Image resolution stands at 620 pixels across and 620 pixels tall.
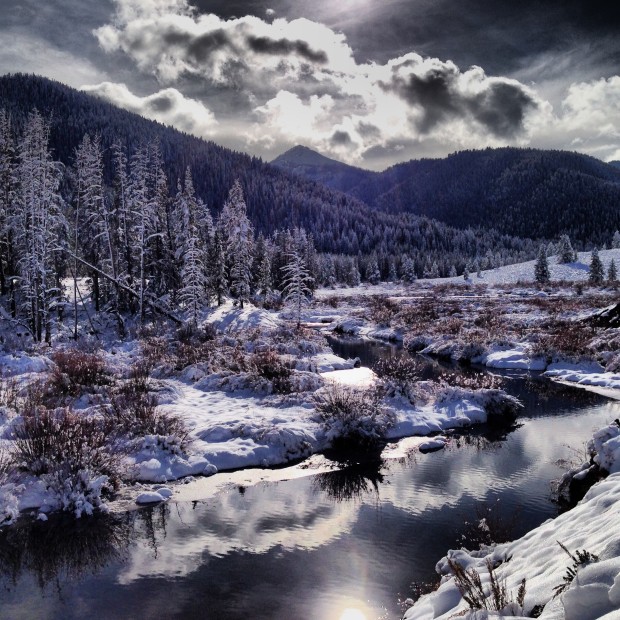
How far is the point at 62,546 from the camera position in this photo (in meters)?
8.95

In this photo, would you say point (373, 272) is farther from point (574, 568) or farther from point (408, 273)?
point (574, 568)

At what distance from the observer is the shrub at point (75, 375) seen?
644 inches

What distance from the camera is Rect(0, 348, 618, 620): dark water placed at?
742 cm

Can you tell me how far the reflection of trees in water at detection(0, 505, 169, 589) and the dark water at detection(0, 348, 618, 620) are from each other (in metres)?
0.03

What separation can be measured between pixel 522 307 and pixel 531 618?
4819 centimetres

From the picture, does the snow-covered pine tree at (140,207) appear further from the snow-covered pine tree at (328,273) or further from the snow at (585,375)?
the snow-covered pine tree at (328,273)

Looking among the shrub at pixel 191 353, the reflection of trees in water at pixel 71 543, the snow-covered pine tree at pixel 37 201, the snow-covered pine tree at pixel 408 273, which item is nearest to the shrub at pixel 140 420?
the reflection of trees in water at pixel 71 543

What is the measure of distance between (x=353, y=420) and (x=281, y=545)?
5.95 metres

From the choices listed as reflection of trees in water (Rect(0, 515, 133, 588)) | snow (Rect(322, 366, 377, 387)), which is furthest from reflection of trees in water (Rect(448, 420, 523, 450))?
reflection of trees in water (Rect(0, 515, 133, 588))

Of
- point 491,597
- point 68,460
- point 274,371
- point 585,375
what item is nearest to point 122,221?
point 274,371

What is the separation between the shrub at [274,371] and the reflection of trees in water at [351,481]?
18.9 ft

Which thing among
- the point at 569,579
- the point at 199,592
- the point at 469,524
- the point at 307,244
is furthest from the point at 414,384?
the point at 307,244

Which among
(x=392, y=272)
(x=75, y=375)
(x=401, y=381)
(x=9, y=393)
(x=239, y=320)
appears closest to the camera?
(x=9, y=393)

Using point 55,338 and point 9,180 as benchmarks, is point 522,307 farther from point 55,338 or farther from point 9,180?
point 9,180
